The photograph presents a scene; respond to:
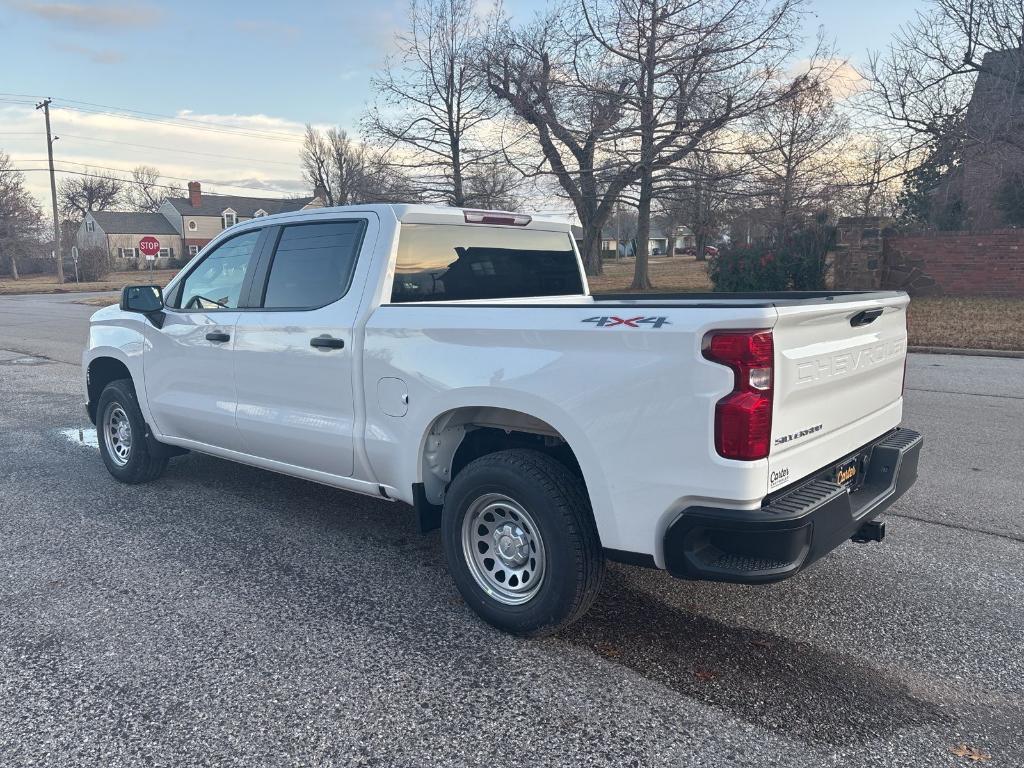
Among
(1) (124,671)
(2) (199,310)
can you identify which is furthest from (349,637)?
(2) (199,310)

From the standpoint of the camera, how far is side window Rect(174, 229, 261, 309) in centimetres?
487

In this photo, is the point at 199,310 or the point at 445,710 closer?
the point at 445,710

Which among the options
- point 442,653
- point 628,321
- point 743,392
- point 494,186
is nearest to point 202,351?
Answer: point 442,653

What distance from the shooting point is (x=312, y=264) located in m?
4.45

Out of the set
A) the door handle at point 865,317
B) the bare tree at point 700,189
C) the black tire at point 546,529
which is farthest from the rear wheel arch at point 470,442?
the bare tree at point 700,189

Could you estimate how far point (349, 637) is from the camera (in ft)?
11.7

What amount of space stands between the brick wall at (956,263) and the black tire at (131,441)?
18.0 metres

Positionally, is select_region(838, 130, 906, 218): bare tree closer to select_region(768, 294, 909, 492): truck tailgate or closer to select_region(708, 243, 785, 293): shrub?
select_region(708, 243, 785, 293): shrub

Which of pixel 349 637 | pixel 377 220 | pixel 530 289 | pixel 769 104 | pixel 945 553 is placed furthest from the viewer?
pixel 769 104

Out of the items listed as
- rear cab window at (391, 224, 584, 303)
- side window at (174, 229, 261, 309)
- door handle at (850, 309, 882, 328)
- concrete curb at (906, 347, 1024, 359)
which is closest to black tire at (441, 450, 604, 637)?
rear cab window at (391, 224, 584, 303)

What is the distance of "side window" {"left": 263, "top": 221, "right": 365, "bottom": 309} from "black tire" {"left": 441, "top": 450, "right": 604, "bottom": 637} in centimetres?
136

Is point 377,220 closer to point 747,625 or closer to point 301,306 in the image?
point 301,306

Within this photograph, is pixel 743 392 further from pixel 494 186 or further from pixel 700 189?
pixel 494 186

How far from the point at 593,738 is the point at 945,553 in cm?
273
